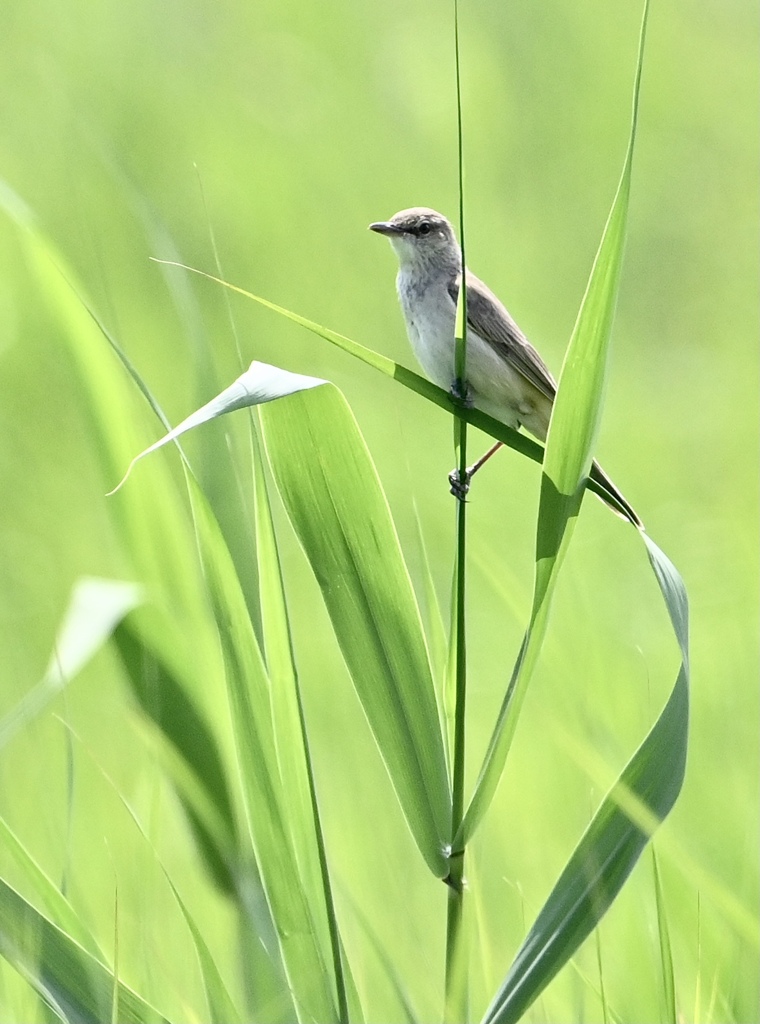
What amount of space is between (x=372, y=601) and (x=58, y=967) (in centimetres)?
53

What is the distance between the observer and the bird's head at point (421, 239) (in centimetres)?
271

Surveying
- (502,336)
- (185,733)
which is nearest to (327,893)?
(185,733)

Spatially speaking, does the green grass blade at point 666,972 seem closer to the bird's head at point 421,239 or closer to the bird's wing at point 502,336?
the bird's wing at point 502,336

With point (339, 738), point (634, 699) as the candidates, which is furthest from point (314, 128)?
point (634, 699)

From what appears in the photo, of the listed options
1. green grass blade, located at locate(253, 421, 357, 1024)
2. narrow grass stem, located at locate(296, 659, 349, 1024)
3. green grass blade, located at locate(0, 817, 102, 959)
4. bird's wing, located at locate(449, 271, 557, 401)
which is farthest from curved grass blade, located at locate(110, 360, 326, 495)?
bird's wing, located at locate(449, 271, 557, 401)

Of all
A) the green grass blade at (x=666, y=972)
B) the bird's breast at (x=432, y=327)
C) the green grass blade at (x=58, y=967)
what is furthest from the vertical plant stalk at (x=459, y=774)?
the bird's breast at (x=432, y=327)

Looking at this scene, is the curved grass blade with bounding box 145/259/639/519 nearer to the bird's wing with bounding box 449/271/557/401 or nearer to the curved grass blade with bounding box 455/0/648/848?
the curved grass blade with bounding box 455/0/648/848

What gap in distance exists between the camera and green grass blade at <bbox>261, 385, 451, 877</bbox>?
1290 millimetres

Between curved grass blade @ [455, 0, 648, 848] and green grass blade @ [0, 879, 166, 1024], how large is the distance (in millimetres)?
421

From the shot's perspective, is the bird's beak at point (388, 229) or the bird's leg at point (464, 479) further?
the bird's beak at point (388, 229)

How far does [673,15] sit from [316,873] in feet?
19.8

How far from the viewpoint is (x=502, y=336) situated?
2.71 m

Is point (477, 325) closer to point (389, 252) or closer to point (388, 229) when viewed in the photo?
point (388, 229)

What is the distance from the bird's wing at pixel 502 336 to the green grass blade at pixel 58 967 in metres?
1.74
